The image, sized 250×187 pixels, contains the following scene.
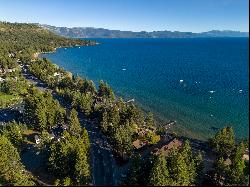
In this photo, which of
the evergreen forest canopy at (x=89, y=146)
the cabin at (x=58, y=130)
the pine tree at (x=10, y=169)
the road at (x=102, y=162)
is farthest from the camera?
the cabin at (x=58, y=130)

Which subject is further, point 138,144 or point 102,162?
point 138,144

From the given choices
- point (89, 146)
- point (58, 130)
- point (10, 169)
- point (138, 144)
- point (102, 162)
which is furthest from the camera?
point (58, 130)

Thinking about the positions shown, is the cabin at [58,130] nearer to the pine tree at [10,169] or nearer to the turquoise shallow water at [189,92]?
the pine tree at [10,169]

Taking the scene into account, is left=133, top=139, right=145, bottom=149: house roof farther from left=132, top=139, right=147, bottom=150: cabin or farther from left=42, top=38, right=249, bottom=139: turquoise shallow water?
left=42, top=38, right=249, bottom=139: turquoise shallow water

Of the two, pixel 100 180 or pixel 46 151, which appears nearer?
pixel 100 180

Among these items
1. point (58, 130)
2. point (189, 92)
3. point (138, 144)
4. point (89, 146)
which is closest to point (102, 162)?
point (89, 146)

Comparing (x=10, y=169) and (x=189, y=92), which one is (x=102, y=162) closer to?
(x=10, y=169)

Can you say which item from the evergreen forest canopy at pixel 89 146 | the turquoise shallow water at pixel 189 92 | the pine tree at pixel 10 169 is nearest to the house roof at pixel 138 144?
the evergreen forest canopy at pixel 89 146

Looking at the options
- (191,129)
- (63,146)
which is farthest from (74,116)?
(191,129)

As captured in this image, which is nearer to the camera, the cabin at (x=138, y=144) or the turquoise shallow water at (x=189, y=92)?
the cabin at (x=138, y=144)

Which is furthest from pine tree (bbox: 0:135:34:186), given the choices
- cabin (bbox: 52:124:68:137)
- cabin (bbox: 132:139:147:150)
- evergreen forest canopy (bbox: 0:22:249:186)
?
cabin (bbox: 132:139:147:150)

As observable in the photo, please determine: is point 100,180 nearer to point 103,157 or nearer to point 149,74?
point 103,157
